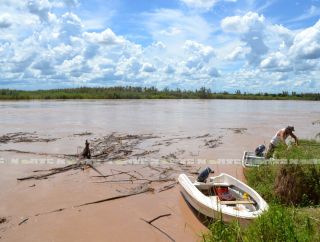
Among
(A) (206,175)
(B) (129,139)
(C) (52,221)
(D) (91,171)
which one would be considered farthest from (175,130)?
(C) (52,221)

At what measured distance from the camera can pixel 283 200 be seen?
864 centimetres

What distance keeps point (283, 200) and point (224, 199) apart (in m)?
1.28

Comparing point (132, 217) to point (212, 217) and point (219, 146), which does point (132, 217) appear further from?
point (219, 146)

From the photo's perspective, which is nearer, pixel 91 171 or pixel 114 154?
pixel 91 171

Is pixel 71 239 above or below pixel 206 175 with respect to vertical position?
below

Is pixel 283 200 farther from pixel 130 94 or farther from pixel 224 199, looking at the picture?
pixel 130 94

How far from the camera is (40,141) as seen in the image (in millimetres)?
19594

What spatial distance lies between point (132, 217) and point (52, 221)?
5.72ft

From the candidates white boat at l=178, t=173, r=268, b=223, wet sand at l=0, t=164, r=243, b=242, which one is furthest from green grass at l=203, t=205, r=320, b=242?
white boat at l=178, t=173, r=268, b=223

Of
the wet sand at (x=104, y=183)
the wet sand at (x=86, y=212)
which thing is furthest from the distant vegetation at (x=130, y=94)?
the wet sand at (x=86, y=212)

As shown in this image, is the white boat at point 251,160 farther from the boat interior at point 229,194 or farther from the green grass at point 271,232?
the green grass at point 271,232

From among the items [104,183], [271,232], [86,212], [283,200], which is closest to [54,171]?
[104,183]

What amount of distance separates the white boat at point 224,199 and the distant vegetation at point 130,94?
63841 millimetres

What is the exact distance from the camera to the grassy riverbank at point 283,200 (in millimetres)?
4875
